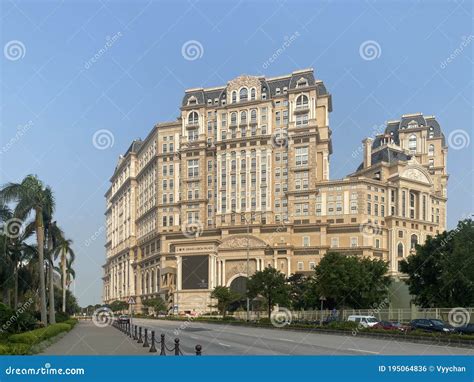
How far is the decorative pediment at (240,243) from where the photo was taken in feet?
345

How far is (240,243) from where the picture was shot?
105875 mm

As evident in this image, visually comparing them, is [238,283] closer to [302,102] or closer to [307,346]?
[302,102]

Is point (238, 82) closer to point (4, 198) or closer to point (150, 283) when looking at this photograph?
point (150, 283)

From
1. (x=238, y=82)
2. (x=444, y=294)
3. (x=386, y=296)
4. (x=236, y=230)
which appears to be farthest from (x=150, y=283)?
(x=444, y=294)

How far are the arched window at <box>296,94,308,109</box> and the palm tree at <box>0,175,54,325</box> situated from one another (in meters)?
84.3

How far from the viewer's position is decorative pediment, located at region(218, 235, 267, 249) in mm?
105062

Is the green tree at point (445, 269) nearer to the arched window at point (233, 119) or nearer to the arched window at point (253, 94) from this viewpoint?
the arched window at point (233, 119)

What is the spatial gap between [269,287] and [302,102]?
6193cm

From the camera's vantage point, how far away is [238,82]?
115750 mm

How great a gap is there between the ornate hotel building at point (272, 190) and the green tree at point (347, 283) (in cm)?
5010

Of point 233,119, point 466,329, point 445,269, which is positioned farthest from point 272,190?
point 466,329

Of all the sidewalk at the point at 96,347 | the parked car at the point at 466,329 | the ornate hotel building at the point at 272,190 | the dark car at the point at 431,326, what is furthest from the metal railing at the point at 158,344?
the ornate hotel building at the point at 272,190

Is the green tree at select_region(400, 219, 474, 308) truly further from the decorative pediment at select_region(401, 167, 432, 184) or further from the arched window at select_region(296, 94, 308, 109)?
the decorative pediment at select_region(401, 167, 432, 184)

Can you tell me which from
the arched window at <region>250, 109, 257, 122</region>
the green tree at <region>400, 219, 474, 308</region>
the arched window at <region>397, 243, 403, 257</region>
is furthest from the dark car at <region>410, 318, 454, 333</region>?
the arched window at <region>250, 109, 257, 122</region>
